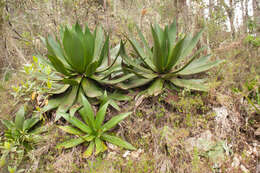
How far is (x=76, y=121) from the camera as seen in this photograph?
6.33 ft

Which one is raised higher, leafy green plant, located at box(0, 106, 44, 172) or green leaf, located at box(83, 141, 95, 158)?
Result: leafy green plant, located at box(0, 106, 44, 172)

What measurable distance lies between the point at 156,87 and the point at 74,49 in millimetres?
1260

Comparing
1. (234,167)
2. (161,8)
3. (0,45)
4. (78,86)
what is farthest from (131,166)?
(161,8)

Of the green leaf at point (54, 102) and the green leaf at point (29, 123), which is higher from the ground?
the green leaf at point (54, 102)

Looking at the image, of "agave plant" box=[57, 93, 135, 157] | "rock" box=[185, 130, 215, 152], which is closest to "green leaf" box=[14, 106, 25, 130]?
"agave plant" box=[57, 93, 135, 157]

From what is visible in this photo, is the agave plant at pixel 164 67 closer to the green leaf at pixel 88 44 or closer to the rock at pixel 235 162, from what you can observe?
the green leaf at pixel 88 44

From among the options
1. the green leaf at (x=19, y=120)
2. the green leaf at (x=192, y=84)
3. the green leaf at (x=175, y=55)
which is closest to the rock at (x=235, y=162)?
the green leaf at (x=192, y=84)

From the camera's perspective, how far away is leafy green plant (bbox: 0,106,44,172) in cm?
175

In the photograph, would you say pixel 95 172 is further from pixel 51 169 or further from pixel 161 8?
pixel 161 8

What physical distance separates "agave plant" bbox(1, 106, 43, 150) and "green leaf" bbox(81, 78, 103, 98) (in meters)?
0.74

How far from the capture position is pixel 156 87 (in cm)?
226

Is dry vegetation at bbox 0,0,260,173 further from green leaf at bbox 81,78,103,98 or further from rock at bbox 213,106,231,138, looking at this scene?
green leaf at bbox 81,78,103,98

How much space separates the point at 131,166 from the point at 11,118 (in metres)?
1.89

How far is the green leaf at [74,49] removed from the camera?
212 centimetres
